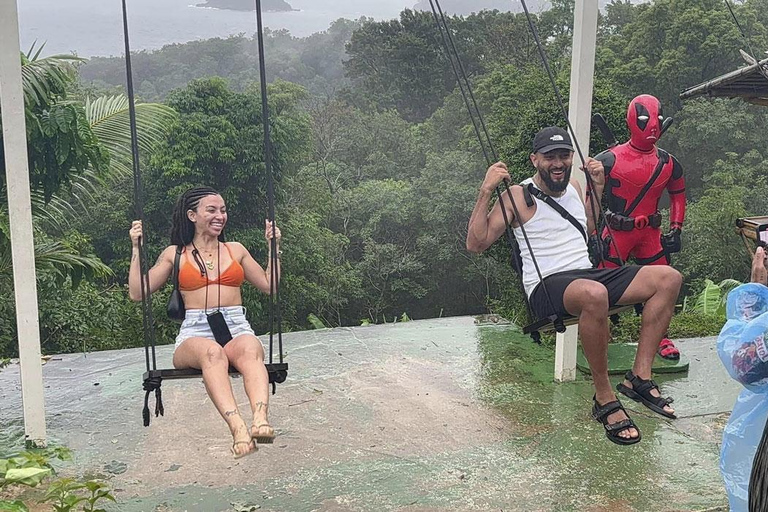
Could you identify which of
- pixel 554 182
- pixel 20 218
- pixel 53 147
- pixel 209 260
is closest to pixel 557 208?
pixel 554 182

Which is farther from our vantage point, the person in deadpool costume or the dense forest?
the dense forest

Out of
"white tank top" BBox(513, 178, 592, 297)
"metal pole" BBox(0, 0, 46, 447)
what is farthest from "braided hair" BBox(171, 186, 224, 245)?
"white tank top" BBox(513, 178, 592, 297)

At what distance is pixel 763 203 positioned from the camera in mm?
15344

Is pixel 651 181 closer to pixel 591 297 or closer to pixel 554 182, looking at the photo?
pixel 554 182

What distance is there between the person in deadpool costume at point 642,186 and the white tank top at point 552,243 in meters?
1.57

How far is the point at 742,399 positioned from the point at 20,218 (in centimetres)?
365

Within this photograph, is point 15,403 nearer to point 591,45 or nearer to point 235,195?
point 591,45

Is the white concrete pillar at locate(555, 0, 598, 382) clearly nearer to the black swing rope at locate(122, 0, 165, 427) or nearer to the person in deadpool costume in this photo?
the person in deadpool costume

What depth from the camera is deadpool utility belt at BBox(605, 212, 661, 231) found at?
5371 mm

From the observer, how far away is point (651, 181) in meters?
5.32

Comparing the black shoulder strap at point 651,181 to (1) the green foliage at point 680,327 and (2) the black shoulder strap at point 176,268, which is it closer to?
(1) the green foliage at point 680,327

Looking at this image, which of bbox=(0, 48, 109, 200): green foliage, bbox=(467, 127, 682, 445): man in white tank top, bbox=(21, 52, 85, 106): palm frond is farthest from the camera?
bbox=(21, 52, 85, 106): palm frond

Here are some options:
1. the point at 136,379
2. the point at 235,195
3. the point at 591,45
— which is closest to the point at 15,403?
the point at 136,379

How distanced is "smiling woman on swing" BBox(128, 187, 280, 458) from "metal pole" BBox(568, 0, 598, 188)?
2.46 metres
